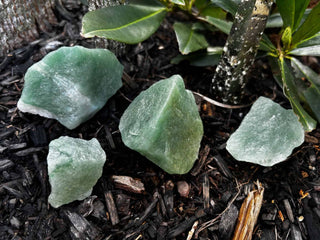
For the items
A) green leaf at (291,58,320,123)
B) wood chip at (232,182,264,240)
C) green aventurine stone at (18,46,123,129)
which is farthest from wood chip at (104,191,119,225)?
green leaf at (291,58,320,123)

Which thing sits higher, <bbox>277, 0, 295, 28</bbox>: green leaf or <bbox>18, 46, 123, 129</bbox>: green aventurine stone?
<bbox>277, 0, 295, 28</bbox>: green leaf

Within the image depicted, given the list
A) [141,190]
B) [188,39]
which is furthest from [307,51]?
[141,190]

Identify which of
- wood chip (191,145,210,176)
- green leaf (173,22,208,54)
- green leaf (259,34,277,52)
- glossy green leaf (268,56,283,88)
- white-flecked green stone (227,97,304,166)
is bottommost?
wood chip (191,145,210,176)

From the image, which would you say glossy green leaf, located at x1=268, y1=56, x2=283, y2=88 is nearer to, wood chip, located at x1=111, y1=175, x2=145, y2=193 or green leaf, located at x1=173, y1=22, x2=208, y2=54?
green leaf, located at x1=173, y1=22, x2=208, y2=54

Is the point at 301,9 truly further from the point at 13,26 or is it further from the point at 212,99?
the point at 13,26

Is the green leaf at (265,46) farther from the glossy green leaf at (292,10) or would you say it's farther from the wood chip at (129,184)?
the wood chip at (129,184)

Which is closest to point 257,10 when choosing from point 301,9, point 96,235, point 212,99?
point 301,9

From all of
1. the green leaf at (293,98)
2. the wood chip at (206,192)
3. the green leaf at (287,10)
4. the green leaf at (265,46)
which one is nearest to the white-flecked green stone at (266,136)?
the green leaf at (293,98)
